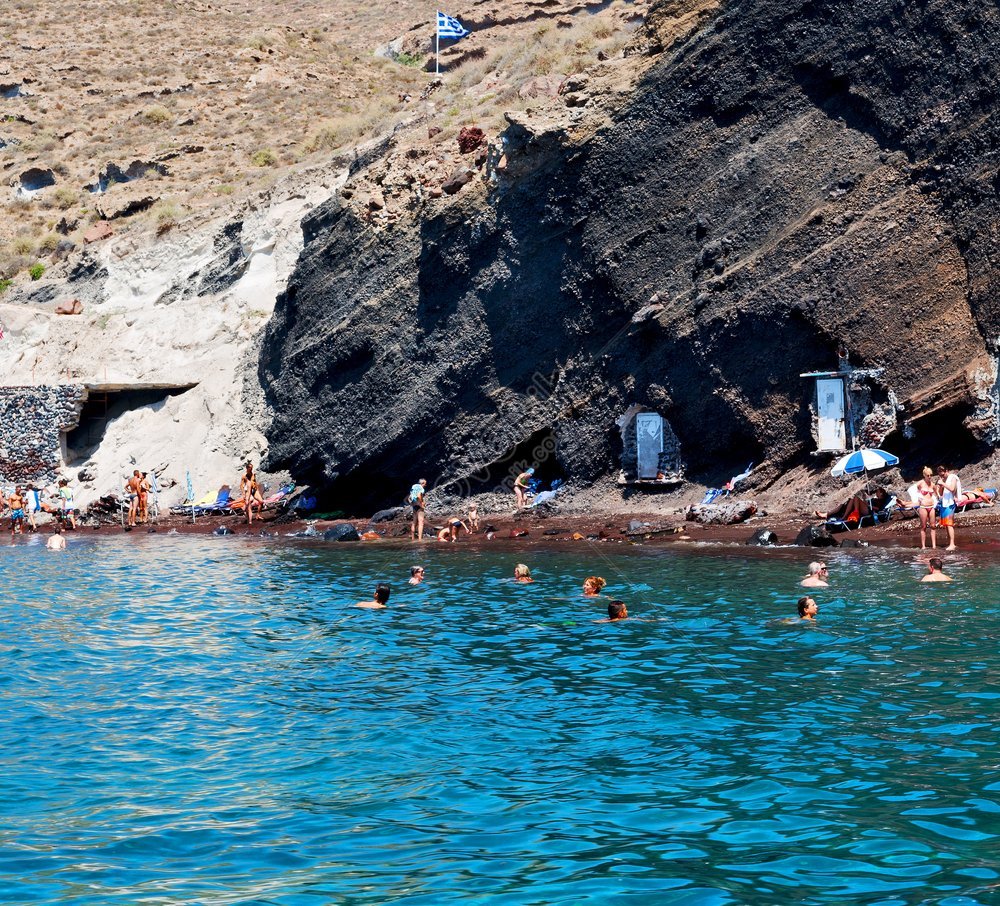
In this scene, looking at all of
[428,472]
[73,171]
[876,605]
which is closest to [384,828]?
[876,605]

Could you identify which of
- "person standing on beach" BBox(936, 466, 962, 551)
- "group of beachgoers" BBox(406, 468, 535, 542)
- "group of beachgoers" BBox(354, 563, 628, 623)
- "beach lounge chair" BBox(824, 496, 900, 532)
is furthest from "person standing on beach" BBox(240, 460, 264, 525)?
"person standing on beach" BBox(936, 466, 962, 551)

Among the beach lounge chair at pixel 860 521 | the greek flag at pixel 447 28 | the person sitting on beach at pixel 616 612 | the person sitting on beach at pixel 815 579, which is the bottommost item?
the person sitting on beach at pixel 616 612

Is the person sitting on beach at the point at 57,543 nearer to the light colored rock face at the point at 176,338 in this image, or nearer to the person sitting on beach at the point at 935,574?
the light colored rock face at the point at 176,338

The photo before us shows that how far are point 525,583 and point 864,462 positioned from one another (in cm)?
802

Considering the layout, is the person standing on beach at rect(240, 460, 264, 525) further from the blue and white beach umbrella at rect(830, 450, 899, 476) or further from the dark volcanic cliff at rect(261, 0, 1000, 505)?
the blue and white beach umbrella at rect(830, 450, 899, 476)

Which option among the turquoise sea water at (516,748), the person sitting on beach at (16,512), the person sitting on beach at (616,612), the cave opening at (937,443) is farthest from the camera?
the person sitting on beach at (16,512)

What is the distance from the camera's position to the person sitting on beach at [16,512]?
37.3m

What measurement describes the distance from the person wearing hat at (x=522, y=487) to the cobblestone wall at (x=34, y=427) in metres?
18.0

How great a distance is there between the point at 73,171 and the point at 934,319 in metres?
52.0

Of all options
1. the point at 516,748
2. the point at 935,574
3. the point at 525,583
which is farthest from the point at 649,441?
the point at 516,748

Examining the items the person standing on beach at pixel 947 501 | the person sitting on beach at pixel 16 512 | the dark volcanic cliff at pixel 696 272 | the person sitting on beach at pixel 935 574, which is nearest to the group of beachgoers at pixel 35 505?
the person sitting on beach at pixel 16 512

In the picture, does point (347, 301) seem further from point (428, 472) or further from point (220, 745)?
Result: point (220, 745)

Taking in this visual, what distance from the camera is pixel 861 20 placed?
26.5 meters

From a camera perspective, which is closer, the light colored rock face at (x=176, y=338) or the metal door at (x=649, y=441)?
the metal door at (x=649, y=441)
